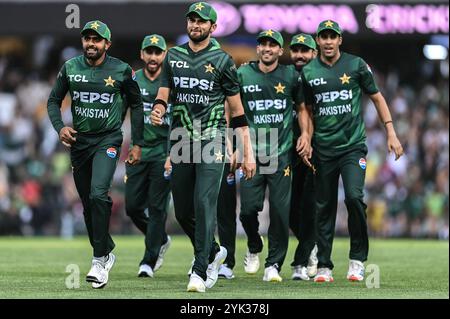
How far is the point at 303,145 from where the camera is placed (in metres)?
11.6

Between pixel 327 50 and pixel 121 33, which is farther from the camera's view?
pixel 121 33

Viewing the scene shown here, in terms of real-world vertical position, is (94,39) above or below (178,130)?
above

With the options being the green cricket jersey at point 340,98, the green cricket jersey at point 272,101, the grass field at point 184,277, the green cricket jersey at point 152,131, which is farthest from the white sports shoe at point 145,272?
the green cricket jersey at point 340,98

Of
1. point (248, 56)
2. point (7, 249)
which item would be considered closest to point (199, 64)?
point (7, 249)

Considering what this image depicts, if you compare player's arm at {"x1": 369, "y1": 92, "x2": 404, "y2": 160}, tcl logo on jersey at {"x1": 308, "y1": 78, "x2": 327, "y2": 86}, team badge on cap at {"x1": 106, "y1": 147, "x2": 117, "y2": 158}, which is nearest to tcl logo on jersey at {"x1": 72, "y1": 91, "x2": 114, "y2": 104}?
team badge on cap at {"x1": 106, "y1": 147, "x2": 117, "y2": 158}

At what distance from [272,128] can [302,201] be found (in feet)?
3.38

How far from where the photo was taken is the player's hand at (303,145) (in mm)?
11648

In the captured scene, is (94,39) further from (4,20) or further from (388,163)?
(388,163)

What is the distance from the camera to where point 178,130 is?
10312 mm

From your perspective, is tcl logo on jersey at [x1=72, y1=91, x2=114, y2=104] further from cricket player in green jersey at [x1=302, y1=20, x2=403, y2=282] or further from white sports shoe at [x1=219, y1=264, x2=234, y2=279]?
white sports shoe at [x1=219, y1=264, x2=234, y2=279]

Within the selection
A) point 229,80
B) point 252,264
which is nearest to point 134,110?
point 229,80

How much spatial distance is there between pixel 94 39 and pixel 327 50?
2.56 metres

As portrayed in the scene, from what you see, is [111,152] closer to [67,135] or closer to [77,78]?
[67,135]

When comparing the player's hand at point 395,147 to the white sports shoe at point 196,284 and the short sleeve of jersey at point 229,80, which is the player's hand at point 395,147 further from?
the white sports shoe at point 196,284
